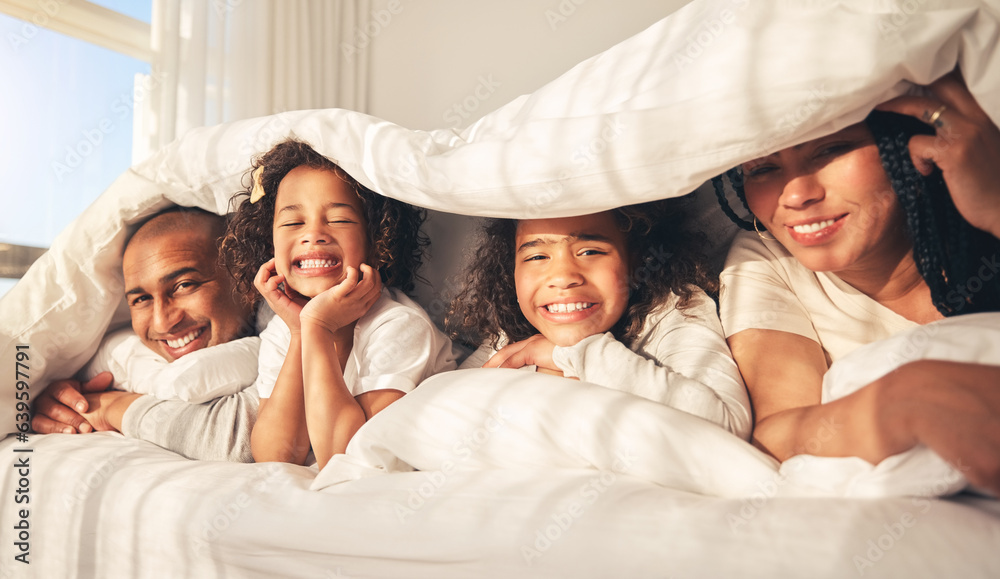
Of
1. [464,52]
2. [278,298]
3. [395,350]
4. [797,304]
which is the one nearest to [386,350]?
[395,350]

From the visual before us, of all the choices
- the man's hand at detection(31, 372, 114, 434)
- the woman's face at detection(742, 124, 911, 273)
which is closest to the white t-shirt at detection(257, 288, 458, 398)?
the man's hand at detection(31, 372, 114, 434)

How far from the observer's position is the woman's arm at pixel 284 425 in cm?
108

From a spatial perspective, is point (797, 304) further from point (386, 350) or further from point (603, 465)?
point (386, 350)

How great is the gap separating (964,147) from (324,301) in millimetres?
982

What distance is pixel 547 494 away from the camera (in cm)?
67

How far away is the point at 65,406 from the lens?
135 centimetres

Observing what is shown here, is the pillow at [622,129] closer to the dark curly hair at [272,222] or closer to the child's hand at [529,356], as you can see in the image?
the dark curly hair at [272,222]

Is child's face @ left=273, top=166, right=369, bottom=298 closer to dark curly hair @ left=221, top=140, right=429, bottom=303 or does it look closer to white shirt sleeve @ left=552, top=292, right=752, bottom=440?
dark curly hair @ left=221, top=140, right=429, bottom=303

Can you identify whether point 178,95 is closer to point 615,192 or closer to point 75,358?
point 75,358

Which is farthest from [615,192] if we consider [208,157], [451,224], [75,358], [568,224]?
[75,358]

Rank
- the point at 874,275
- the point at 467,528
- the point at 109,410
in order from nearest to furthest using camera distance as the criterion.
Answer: the point at 467,528 → the point at 874,275 → the point at 109,410

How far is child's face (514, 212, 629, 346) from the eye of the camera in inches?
41.6

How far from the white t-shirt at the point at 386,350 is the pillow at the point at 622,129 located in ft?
0.86

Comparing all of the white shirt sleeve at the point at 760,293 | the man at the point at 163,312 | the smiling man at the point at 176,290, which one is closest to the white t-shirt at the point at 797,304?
the white shirt sleeve at the point at 760,293
